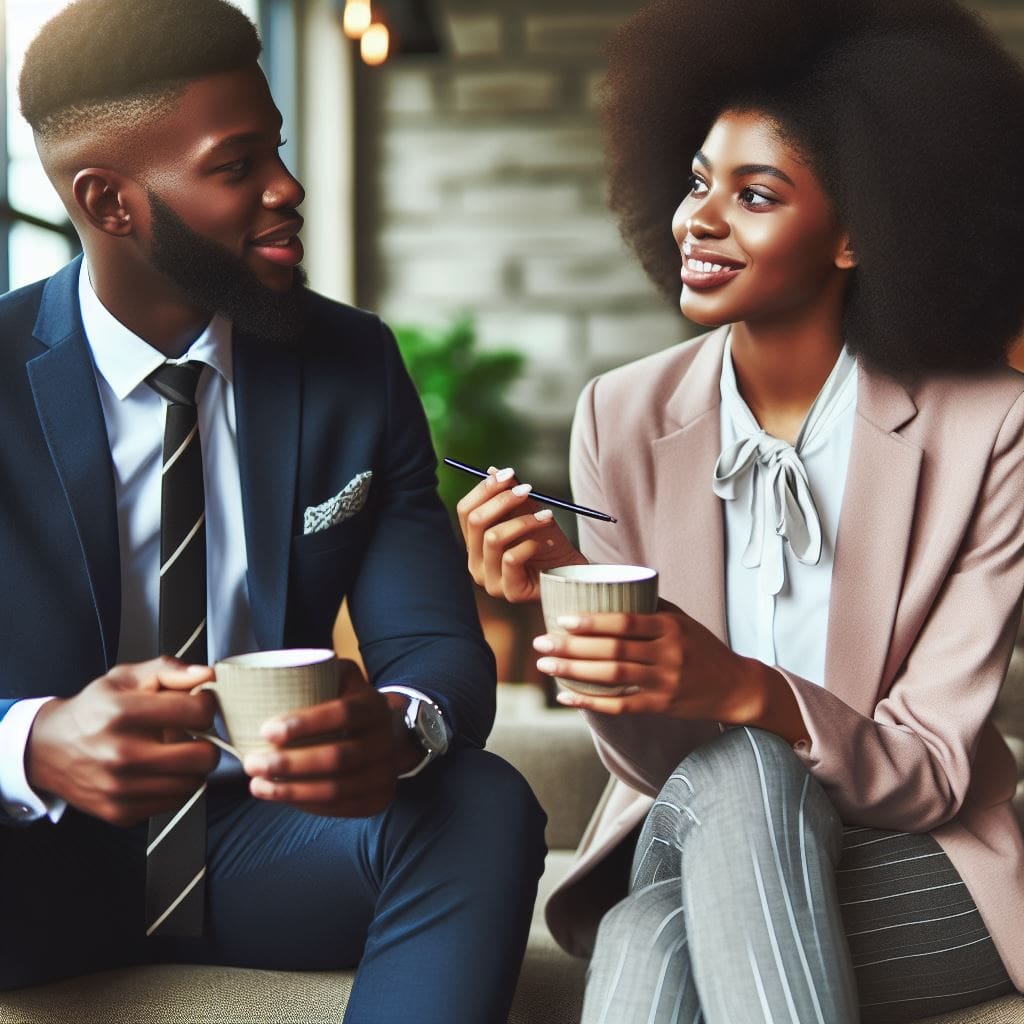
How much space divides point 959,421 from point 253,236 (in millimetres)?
838

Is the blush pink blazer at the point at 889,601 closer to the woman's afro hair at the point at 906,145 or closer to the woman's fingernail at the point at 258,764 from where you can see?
the woman's afro hair at the point at 906,145

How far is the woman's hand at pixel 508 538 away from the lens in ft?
4.40

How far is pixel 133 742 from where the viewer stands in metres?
1.06

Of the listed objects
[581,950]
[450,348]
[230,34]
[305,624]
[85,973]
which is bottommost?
[450,348]

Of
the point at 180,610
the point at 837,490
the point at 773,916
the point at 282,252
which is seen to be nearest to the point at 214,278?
the point at 282,252

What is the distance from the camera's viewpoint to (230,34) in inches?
57.5

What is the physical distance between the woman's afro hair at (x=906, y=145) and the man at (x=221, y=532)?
58 cm

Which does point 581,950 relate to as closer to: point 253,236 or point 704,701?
point 704,701

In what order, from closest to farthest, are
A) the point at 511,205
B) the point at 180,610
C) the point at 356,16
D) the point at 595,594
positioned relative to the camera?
the point at 595,594
the point at 180,610
the point at 356,16
the point at 511,205

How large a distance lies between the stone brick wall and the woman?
12.4 feet

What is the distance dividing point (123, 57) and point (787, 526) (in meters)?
0.91

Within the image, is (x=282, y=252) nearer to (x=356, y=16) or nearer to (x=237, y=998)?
(x=237, y=998)

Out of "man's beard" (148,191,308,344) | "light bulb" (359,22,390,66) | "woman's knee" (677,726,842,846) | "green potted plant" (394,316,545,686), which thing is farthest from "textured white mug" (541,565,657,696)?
"green potted plant" (394,316,545,686)

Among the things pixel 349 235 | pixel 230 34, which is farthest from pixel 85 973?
pixel 349 235
